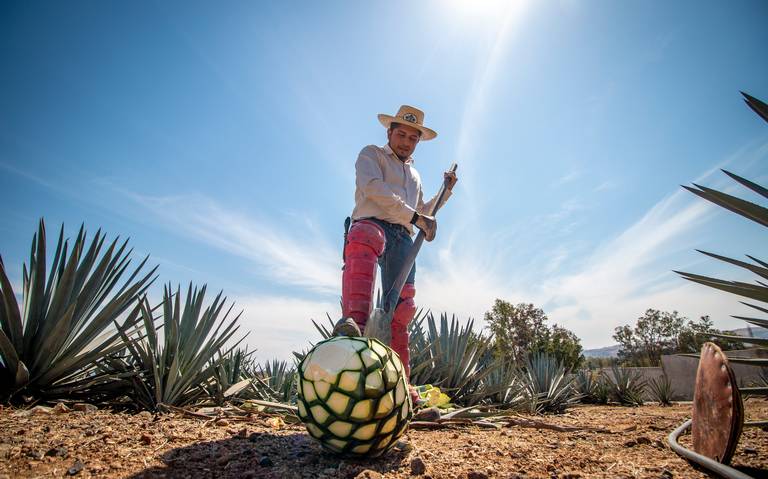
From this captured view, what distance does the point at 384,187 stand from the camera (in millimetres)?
2438

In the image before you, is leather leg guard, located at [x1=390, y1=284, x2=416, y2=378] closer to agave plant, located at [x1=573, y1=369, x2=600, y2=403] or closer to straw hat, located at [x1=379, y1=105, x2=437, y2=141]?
straw hat, located at [x1=379, y1=105, x2=437, y2=141]

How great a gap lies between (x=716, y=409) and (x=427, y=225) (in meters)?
1.74

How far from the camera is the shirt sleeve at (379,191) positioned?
2432 mm

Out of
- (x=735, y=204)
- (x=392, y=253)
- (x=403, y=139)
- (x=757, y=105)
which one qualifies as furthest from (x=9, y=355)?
(x=757, y=105)

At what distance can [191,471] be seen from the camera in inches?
45.0

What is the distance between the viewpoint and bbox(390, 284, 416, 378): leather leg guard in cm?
243

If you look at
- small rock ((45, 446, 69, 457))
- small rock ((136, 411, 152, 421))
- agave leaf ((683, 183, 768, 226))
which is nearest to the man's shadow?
small rock ((45, 446, 69, 457))

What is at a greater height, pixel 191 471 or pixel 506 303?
pixel 506 303

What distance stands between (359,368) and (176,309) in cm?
191

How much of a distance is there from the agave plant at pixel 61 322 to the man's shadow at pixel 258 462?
3.89 feet

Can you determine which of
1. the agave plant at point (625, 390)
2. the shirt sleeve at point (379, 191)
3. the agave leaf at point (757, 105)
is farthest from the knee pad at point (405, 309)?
the agave plant at point (625, 390)

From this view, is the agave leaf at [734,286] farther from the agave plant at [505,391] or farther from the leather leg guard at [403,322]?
the agave plant at [505,391]

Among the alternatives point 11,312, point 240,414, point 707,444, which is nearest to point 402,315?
point 240,414

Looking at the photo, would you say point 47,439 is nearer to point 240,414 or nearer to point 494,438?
point 240,414
